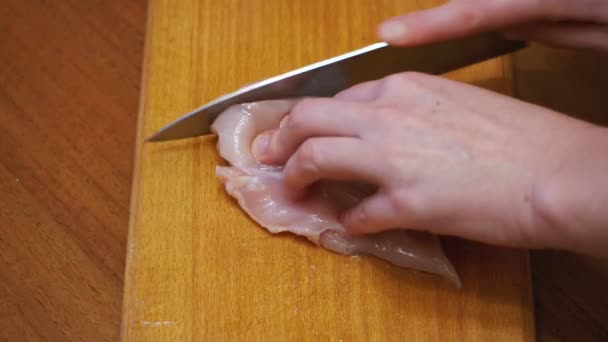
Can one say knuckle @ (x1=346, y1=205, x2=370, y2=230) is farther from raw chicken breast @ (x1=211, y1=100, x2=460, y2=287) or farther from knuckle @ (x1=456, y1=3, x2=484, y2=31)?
knuckle @ (x1=456, y1=3, x2=484, y2=31)

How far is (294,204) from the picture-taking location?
990mm

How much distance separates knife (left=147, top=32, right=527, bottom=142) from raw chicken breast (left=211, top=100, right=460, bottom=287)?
0.08 feet

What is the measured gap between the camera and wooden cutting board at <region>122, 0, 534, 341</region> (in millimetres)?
919

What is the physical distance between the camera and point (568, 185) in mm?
733

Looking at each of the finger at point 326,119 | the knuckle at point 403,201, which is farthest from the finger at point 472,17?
the knuckle at point 403,201

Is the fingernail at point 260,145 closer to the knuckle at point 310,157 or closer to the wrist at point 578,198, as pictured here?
the knuckle at point 310,157

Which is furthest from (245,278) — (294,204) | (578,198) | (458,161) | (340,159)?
(578,198)

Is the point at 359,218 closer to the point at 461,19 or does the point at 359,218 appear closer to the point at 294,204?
the point at 294,204

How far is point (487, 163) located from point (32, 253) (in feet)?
3.05

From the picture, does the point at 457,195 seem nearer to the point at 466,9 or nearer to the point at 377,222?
the point at 377,222

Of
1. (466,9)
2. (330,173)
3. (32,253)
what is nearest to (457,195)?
(330,173)

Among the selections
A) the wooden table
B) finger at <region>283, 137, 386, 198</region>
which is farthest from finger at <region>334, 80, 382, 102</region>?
the wooden table

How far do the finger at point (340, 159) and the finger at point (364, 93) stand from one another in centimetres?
11

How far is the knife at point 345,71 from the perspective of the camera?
0.99 metres
